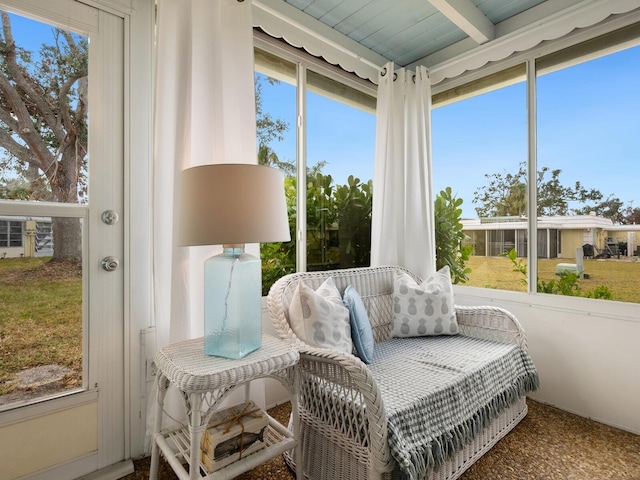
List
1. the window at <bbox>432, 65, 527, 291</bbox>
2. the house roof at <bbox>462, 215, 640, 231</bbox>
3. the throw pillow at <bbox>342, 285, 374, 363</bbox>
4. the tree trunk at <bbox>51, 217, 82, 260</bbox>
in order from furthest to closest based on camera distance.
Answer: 1. the window at <bbox>432, 65, 527, 291</bbox>
2. the house roof at <bbox>462, 215, 640, 231</bbox>
3. the throw pillow at <bbox>342, 285, 374, 363</bbox>
4. the tree trunk at <bbox>51, 217, 82, 260</bbox>

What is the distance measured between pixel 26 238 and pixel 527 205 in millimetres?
2906

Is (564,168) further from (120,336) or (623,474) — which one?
(120,336)

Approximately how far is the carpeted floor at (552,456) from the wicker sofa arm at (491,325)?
19.1 inches

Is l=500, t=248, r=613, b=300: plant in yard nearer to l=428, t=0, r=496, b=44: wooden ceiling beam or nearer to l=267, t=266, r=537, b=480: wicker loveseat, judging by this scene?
l=267, t=266, r=537, b=480: wicker loveseat

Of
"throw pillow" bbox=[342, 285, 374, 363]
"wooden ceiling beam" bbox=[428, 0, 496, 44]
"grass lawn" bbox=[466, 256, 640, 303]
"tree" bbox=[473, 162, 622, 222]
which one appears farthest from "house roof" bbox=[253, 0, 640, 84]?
"throw pillow" bbox=[342, 285, 374, 363]

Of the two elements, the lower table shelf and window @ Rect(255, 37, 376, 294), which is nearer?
the lower table shelf

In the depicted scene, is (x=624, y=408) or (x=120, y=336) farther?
(x=624, y=408)

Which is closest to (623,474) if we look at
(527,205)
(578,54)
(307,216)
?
(527,205)

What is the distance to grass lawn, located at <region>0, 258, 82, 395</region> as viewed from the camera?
4.64ft

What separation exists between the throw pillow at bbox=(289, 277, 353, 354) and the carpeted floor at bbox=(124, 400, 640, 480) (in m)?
0.64

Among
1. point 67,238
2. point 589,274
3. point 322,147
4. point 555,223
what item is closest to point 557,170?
point 555,223

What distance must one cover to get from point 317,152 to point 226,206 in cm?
148

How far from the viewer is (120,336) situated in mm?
1665

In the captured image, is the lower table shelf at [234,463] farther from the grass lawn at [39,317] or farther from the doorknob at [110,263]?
the doorknob at [110,263]
